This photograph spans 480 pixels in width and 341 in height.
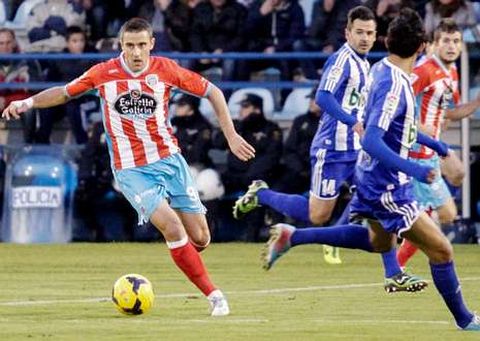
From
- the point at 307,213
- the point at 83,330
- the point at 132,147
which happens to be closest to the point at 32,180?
the point at 307,213

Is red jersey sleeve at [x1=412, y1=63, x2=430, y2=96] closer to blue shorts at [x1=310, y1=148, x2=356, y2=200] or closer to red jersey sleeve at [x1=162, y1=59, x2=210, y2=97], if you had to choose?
blue shorts at [x1=310, y1=148, x2=356, y2=200]

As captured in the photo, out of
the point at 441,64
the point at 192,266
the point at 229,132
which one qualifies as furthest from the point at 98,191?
the point at 192,266

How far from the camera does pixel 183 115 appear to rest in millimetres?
21312

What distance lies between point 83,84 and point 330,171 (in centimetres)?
394

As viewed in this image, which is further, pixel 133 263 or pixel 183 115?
pixel 183 115

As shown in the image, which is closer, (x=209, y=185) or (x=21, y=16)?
(x=209, y=185)

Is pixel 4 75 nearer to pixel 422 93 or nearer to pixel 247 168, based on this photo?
pixel 247 168

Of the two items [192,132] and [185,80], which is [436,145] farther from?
[192,132]

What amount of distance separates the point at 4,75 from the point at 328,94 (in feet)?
27.8

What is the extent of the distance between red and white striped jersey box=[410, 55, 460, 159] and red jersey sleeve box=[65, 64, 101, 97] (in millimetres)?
3734

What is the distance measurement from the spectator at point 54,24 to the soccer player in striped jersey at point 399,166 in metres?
11.7

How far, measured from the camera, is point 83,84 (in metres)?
12.9

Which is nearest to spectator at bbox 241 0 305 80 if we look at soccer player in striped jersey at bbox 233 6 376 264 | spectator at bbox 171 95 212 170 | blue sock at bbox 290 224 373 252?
spectator at bbox 171 95 212 170

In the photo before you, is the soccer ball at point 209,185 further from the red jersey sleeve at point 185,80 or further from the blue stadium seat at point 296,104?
the red jersey sleeve at point 185,80
